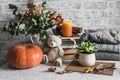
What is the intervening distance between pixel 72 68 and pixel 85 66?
8 cm

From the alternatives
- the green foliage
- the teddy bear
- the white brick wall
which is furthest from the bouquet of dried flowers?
the white brick wall

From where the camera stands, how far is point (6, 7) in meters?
1.77

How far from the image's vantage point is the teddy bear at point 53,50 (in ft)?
4.56

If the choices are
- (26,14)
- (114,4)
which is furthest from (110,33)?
(26,14)

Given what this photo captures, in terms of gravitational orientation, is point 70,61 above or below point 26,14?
below

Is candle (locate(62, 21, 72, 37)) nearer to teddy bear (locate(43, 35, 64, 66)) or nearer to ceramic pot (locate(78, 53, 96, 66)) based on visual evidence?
teddy bear (locate(43, 35, 64, 66))

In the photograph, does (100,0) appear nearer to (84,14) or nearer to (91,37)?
(84,14)

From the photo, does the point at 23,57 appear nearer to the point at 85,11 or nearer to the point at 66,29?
the point at 66,29

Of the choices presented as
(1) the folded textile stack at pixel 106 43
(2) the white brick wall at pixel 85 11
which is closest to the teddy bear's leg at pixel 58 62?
(1) the folded textile stack at pixel 106 43

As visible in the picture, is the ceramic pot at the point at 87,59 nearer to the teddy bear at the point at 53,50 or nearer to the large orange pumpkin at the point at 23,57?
the teddy bear at the point at 53,50

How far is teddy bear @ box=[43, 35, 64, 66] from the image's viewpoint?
4.56 ft

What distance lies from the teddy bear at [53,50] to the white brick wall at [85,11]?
0.40 m

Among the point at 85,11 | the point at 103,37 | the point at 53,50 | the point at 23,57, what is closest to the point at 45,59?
the point at 53,50

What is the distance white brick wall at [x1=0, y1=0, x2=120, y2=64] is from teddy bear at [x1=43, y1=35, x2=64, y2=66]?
1.32ft
